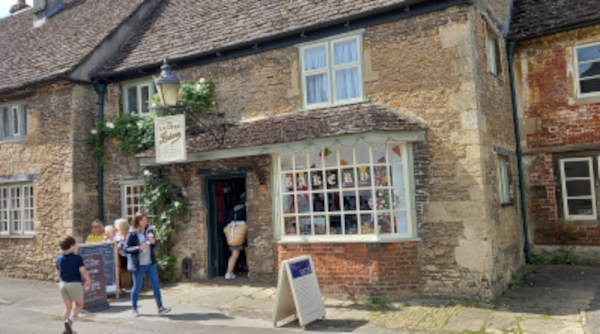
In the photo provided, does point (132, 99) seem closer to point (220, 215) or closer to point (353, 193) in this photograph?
point (220, 215)

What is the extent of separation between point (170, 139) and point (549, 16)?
862 centimetres

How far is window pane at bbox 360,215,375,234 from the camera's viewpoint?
8.46 m

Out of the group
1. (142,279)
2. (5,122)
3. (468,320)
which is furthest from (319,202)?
(5,122)

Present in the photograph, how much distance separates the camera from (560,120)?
34.8 ft

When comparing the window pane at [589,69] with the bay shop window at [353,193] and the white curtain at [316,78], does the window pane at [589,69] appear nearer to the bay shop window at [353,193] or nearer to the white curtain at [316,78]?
the bay shop window at [353,193]

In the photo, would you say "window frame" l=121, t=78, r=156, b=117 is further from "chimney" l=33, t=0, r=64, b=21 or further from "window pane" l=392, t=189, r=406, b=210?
"chimney" l=33, t=0, r=64, b=21

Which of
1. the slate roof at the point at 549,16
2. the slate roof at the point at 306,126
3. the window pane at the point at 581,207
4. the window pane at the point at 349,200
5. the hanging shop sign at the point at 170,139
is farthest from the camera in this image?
the window pane at the point at 581,207

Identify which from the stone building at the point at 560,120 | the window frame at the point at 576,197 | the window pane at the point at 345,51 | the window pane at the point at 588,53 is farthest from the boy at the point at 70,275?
the window pane at the point at 588,53

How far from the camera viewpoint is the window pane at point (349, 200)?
865 cm

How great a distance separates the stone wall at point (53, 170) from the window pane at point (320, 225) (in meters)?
6.23

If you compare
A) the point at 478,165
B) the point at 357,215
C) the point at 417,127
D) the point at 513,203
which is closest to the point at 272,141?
the point at 357,215

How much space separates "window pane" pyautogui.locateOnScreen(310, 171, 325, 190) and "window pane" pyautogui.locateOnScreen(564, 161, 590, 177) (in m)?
5.64

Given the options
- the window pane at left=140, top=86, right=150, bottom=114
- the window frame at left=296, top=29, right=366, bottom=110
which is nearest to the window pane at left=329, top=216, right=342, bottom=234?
the window frame at left=296, top=29, right=366, bottom=110

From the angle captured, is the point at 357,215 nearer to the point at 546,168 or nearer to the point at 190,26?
the point at 546,168
